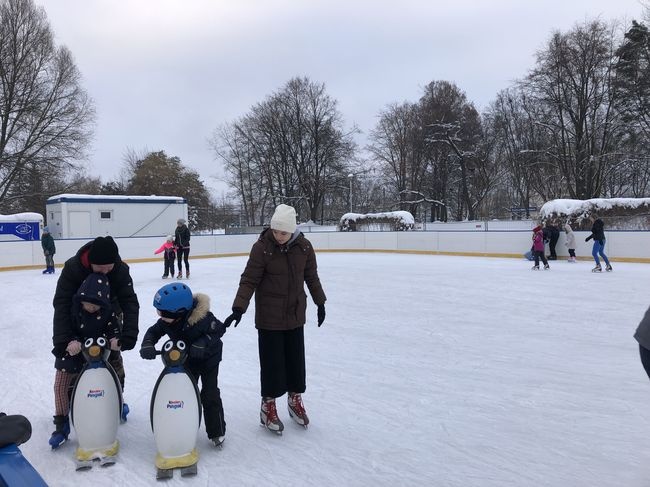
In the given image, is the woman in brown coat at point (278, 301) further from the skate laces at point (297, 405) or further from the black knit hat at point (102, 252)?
the black knit hat at point (102, 252)

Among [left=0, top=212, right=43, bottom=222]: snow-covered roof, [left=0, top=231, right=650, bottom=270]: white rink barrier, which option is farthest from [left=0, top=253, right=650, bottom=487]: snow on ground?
[left=0, top=212, right=43, bottom=222]: snow-covered roof

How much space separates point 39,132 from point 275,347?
28.8 metres

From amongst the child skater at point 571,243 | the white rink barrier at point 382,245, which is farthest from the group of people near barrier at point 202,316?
the white rink barrier at point 382,245

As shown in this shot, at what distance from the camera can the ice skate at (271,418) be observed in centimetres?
334

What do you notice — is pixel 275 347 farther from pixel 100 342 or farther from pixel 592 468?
pixel 592 468

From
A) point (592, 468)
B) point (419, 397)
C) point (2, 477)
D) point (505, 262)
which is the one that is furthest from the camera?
point (505, 262)

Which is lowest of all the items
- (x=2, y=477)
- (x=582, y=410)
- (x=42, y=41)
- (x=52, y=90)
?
(x=582, y=410)

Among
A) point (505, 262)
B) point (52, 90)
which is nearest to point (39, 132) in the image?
point (52, 90)

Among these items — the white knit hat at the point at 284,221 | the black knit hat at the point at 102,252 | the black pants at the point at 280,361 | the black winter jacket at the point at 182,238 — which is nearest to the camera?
the black knit hat at the point at 102,252

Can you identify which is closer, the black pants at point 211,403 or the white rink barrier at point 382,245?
the black pants at point 211,403

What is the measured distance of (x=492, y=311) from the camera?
313 inches

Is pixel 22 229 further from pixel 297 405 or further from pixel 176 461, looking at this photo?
pixel 176 461

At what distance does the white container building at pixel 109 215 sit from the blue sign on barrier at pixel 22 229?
8.78 feet

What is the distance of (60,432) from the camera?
3.15m
